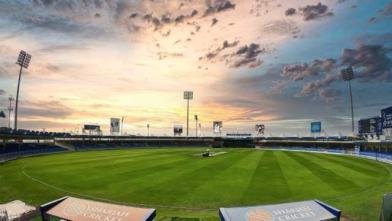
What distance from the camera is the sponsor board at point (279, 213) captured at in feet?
41.4

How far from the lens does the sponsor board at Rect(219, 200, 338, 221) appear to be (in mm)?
12633

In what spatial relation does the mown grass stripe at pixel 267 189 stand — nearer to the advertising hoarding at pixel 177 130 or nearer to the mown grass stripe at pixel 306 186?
the mown grass stripe at pixel 306 186

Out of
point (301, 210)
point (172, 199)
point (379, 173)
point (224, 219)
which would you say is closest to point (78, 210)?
point (224, 219)

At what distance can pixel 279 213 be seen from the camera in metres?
12.9

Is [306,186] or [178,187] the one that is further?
[306,186]

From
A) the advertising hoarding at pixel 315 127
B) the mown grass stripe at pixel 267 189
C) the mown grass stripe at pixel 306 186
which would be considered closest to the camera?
the mown grass stripe at pixel 267 189

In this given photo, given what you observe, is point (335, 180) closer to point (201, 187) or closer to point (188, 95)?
point (201, 187)

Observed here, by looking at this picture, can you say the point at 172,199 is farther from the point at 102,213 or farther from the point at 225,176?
the point at 102,213

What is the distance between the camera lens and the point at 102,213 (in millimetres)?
13492

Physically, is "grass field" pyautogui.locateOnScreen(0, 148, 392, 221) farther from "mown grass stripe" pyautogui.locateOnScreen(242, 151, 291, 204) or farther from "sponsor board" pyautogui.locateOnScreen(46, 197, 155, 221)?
"sponsor board" pyautogui.locateOnScreen(46, 197, 155, 221)

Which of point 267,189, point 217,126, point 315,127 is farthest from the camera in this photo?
point 217,126

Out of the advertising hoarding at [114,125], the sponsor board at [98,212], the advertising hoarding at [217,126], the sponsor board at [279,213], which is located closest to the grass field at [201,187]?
the sponsor board at [98,212]

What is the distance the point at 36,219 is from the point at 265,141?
147 m

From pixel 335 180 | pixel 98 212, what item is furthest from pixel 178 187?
pixel 98 212
